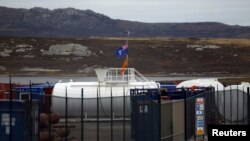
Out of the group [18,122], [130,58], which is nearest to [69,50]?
[130,58]

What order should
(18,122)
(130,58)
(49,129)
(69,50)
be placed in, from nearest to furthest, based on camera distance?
1. (18,122)
2. (49,129)
3. (130,58)
4. (69,50)

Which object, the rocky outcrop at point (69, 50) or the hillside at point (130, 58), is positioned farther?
the rocky outcrop at point (69, 50)

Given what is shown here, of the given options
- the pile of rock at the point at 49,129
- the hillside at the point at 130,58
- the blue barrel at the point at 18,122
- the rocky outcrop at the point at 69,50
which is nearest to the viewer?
the blue barrel at the point at 18,122

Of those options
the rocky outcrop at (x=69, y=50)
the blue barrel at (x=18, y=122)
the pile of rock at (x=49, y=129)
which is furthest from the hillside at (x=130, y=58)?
the blue barrel at (x=18, y=122)

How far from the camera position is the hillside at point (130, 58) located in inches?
4564

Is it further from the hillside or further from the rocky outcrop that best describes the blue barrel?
the rocky outcrop

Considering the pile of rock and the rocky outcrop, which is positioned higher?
Answer: the rocky outcrop

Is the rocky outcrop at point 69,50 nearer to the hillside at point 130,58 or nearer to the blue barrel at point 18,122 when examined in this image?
the hillside at point 130,58

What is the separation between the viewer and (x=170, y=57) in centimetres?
13950

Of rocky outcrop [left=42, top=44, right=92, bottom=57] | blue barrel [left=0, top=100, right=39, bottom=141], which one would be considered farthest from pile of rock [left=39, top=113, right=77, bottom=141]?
rocky outcrop [left=42, top=44, right=92, bottom=57]

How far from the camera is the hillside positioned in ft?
380

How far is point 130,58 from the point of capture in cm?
13125

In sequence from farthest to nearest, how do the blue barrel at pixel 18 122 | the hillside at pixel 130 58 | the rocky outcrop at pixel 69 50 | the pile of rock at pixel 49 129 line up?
1. the rocky outcrop at pixel 69 50
2. the hillside at pixel 130 58
3. the pile of rock at pixel 49 129
4. the blue barrel at pixel 18 122

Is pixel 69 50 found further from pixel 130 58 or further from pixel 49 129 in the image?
pixel 49 129
